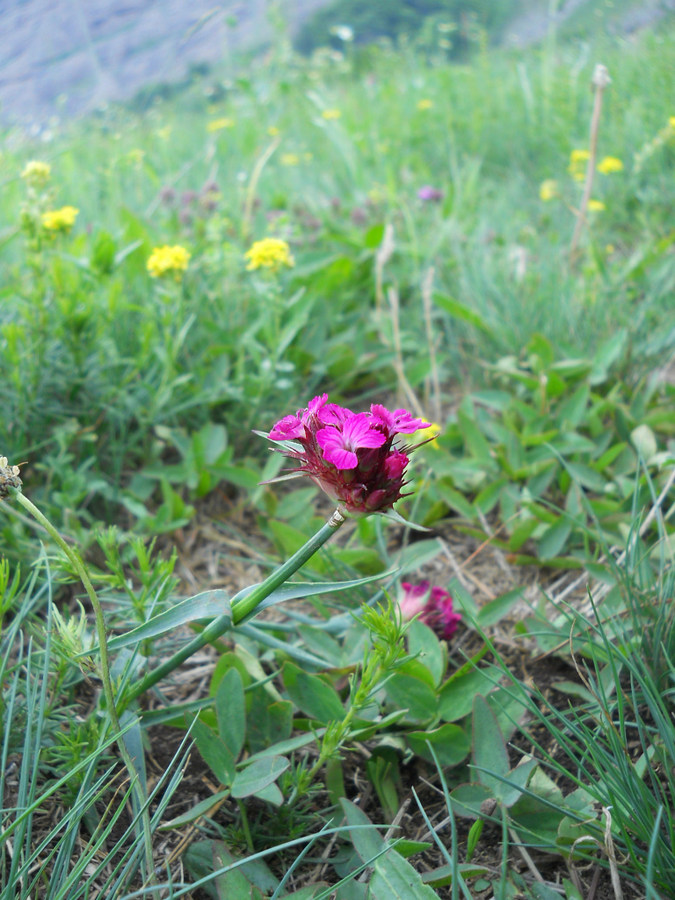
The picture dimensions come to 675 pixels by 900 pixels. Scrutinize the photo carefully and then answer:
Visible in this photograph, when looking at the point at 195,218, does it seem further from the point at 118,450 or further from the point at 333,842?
the point at 333,842

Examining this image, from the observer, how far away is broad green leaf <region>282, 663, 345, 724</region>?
0.99 meters

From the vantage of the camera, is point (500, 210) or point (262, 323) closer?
point (262, 323)

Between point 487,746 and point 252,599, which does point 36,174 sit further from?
point 487,746

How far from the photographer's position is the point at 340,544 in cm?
156

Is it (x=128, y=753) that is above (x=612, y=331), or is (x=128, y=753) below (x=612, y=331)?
above

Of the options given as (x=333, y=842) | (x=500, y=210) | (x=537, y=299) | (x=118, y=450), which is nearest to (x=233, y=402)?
(x=118, y=450)

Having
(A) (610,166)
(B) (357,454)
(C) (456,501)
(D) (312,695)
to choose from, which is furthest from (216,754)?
(A) (610,166)

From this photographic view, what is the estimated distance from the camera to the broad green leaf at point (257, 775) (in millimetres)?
862

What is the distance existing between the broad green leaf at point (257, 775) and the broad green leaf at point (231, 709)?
6cm

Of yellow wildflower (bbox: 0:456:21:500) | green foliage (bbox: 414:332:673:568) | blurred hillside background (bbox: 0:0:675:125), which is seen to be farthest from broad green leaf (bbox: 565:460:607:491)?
blurred hillside background (bbox: 0:0:675:125)

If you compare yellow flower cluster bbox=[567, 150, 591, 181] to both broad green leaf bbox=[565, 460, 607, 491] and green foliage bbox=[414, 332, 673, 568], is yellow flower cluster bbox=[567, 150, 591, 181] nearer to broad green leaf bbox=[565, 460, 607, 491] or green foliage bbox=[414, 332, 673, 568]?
green foliage bbox=[414, 332, 673, 568]

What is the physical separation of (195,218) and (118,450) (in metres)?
1.09

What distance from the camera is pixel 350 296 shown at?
212 centimetres

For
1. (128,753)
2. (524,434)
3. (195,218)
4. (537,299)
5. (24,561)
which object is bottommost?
(524,434)
